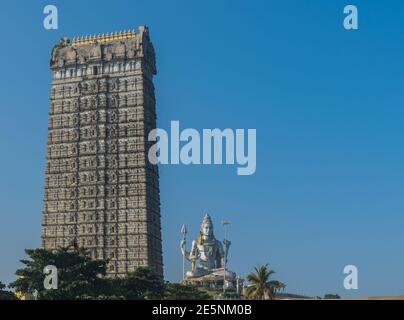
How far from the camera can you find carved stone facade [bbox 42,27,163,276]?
143625 mm

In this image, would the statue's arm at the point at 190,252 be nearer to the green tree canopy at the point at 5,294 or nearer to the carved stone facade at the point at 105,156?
the carved stone facade at the point at 105,156

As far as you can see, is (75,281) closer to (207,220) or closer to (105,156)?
(105,156)

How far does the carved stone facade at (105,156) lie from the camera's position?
A: 14362 cm

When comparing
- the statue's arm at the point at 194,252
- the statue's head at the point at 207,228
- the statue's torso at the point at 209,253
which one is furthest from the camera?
the statue's head at the point at 207,228

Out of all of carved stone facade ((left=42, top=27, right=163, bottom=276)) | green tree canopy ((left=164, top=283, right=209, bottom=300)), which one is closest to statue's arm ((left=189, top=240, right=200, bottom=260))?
carved stone facade ((left=42, top=27, right=163, bottom=276))

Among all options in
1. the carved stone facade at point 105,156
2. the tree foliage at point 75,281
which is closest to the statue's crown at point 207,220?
the carved stone facade at point 105,156

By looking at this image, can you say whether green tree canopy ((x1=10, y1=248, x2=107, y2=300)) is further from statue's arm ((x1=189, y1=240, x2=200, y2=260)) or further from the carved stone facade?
statue's arm ((x1=189, y1=240, x2=200, y2=260))

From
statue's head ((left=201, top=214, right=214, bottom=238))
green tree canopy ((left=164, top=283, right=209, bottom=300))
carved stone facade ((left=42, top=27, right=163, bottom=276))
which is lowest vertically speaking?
green tree canopy ((left=164, top=283, right=209, bottom=300))

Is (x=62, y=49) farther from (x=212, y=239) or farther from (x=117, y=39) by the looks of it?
(x=212, y=239)

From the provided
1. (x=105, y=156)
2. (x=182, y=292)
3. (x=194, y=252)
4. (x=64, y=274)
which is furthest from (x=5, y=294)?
(x=194, y=252)
